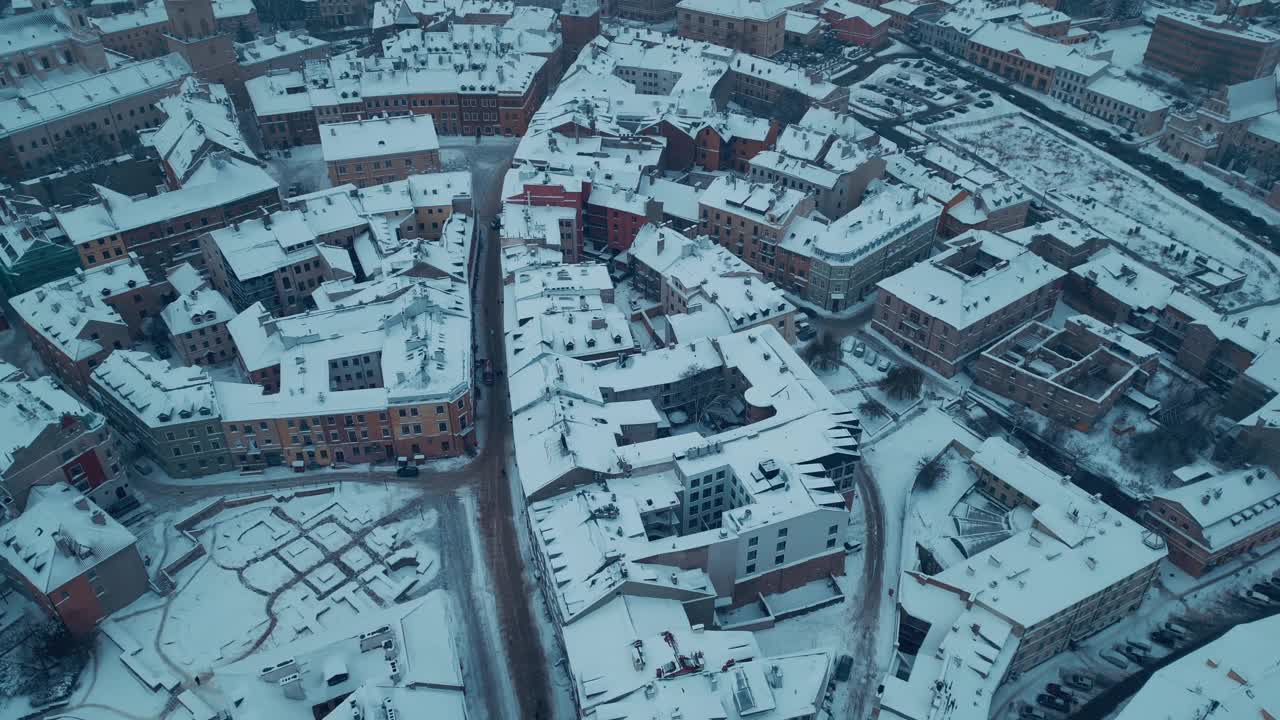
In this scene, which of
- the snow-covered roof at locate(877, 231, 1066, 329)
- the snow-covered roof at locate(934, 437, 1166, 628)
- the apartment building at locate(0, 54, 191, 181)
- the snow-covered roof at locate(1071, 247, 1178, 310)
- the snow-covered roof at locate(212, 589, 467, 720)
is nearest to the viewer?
the snow-covered roof at locate(212, 589, 467, 720)

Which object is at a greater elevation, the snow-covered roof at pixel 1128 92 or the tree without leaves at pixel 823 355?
the snow-covered roof at pixel 1128 92

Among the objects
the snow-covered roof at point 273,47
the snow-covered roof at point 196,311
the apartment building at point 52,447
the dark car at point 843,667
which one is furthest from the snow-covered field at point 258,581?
the snow-covered roof at point 273,47

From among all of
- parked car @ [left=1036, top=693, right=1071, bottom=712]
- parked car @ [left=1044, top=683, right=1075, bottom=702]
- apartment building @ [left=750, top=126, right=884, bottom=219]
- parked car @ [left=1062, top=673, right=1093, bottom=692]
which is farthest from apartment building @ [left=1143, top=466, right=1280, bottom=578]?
apartment building @ [left=750, top=126, right=884, bottom=219]

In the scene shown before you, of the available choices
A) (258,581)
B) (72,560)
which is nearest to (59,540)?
(72,560)

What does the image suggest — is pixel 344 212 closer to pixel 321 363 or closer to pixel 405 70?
pixel 321 363

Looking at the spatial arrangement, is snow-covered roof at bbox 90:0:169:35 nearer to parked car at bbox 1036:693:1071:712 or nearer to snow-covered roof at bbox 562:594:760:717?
snow-covered roof at bbox 562:594:760:717

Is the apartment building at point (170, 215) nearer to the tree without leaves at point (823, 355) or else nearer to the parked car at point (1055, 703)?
the tree without leaves at point (823, 355)

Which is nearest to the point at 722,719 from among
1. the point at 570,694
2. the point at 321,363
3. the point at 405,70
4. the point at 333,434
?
the point at 570,694
